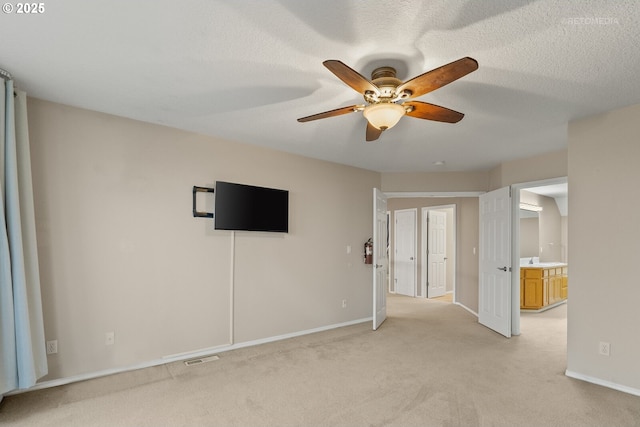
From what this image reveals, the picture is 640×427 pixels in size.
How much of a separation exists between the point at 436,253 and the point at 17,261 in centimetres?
716

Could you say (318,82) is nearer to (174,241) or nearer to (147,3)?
(147,3)

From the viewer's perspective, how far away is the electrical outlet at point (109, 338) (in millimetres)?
3248

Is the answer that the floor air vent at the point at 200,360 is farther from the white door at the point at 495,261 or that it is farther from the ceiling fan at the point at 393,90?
the white door at the point at 495,261

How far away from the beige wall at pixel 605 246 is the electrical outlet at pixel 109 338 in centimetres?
438

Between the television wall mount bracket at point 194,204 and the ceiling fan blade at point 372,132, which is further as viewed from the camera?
the television wall mount bracket at point 194,204

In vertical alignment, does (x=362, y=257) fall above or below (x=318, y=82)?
below

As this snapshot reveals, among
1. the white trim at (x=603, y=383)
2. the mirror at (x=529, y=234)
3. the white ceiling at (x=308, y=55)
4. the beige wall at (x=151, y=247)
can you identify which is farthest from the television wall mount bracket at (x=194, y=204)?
the mirror at (x=529, y=234)

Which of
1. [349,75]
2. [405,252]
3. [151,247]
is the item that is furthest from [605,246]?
[405,252]

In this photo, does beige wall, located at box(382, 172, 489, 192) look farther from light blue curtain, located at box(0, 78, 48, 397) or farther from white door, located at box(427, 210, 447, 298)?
light blue curtain, located at box(0, 78, 48, 397)

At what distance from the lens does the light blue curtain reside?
2449mm

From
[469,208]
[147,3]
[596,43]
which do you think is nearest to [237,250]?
[147,3]

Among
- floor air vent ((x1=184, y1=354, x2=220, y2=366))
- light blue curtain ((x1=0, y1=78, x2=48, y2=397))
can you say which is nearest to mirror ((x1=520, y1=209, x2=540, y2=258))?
floor air vent ((x1=184, y1=354, x2=220, y2=366))

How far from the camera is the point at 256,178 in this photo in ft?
14.3

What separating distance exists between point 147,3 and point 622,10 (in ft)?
7.75
